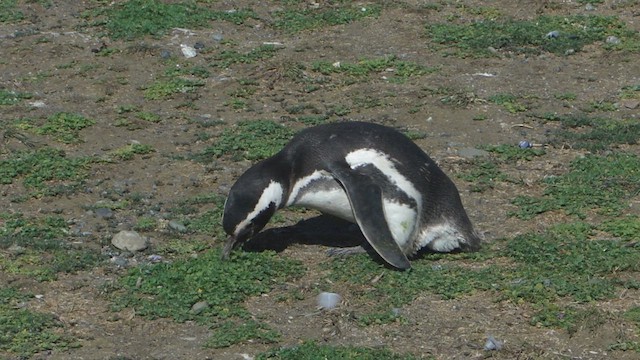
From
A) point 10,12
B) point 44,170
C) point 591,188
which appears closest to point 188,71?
point 10,12

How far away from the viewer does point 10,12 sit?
12578 mm

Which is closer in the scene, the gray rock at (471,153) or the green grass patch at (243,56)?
the gray rock at (471,153)

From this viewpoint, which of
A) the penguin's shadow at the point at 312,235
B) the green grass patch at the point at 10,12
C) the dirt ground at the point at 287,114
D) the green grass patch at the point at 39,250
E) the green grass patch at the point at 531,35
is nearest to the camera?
the dirt ground at the point at 287,114

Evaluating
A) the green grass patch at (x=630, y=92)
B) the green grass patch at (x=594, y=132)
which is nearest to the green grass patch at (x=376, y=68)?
the green grass patch at (x=594, y=132)

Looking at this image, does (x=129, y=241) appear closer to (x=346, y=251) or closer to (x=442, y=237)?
(x=346, y=251)

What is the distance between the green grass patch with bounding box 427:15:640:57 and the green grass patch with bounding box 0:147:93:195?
434 cm

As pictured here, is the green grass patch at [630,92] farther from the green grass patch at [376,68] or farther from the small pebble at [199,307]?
the small pebble at [199,307]

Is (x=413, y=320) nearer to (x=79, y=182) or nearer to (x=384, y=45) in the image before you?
(x=79, y=182)

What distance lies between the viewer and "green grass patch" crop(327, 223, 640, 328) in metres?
6.95

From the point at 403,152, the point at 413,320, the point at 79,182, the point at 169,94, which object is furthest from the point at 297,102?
the point at 413,320

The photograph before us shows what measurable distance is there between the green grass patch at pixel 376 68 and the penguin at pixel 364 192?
3631 millimetres

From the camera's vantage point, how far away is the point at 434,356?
6.38m

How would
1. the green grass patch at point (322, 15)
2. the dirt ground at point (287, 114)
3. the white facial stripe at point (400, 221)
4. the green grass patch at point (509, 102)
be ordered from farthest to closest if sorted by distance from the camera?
1. the green grass patch at point (322, 15)
2. the green grass patch at point (509, 102)
3. the white facial stripe at point (400, 221)
4. the dirt ground at point (287, 114)

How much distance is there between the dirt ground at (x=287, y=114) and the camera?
6.58 metres
